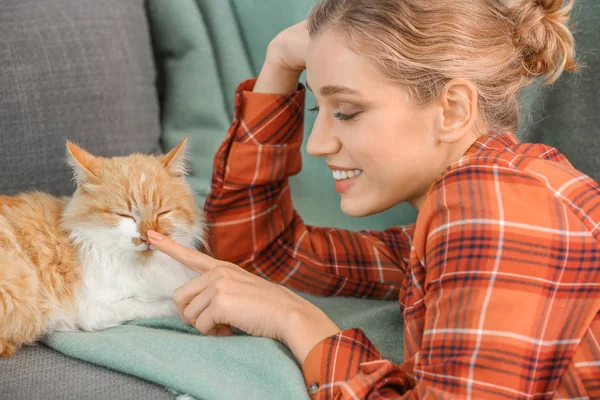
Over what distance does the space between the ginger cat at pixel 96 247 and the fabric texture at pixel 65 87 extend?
8.8 inches

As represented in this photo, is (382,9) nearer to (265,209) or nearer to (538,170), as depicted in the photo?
(538,170)

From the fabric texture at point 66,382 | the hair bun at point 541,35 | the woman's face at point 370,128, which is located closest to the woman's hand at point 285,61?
the woman's face at point 370,128

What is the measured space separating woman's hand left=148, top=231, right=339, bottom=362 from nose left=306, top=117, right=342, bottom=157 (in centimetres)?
26

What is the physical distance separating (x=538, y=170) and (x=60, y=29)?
1169 millimetres

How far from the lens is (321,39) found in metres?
1.08

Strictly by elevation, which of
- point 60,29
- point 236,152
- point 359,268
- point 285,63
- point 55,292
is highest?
point 60,29

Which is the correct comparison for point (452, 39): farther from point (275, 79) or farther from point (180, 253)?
point (180, 253)

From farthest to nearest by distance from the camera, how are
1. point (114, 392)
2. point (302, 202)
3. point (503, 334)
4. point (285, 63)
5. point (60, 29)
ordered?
1. point (302, 202)
2. point (60, 29)
3. point (285, 63)
4. point (114, 392)
5. point (503, 334)

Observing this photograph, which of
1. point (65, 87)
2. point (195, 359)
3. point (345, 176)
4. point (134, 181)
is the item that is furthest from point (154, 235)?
point (65, 87)

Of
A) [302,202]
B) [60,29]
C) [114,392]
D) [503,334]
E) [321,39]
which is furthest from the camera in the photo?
[302,202]

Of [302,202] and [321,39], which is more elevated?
[321,39]

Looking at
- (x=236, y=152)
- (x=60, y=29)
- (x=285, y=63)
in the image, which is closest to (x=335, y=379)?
(x=236, y=152)

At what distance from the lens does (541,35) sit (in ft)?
3.58

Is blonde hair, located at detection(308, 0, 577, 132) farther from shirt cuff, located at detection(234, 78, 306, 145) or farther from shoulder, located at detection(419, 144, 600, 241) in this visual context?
shirt cuff, located at detection(234, 78, 306, 145)
